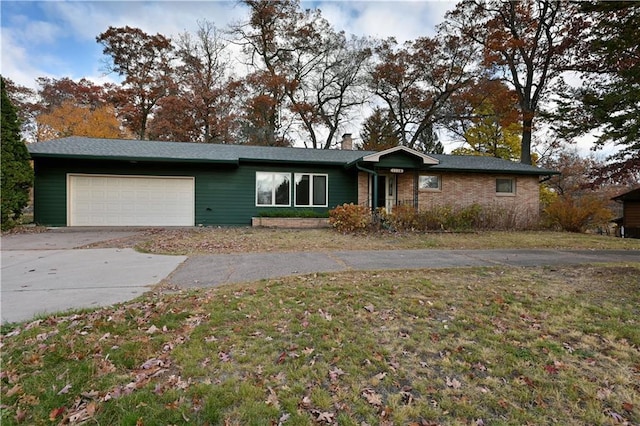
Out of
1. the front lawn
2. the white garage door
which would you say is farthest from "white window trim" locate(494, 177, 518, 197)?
the white garage door

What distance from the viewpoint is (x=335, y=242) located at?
9320 millimetres

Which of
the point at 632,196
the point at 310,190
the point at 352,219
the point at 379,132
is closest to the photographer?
the point at 352,219

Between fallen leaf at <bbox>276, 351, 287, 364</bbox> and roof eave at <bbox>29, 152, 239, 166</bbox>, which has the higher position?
roof eave at <bbox>29, 152, 239, 166</bbox>

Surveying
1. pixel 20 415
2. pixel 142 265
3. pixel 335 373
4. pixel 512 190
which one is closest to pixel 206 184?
pixel 142 265

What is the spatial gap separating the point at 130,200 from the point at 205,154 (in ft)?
11.5

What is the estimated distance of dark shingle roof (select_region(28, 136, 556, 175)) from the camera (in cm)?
1217

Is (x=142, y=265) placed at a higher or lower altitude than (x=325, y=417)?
higher

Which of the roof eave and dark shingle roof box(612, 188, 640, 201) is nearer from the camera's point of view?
the roof eave

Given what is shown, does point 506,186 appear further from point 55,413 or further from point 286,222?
point 55,413

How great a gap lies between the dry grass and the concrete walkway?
75 centimetres

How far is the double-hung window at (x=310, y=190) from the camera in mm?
14180

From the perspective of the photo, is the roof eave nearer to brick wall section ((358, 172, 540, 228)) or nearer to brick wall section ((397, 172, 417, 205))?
brick wall section ((358, 172, 540, 228))

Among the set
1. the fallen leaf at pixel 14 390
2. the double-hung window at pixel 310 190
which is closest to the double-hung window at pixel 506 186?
the double-hung window at pixel 310 190

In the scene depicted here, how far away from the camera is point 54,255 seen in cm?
700
